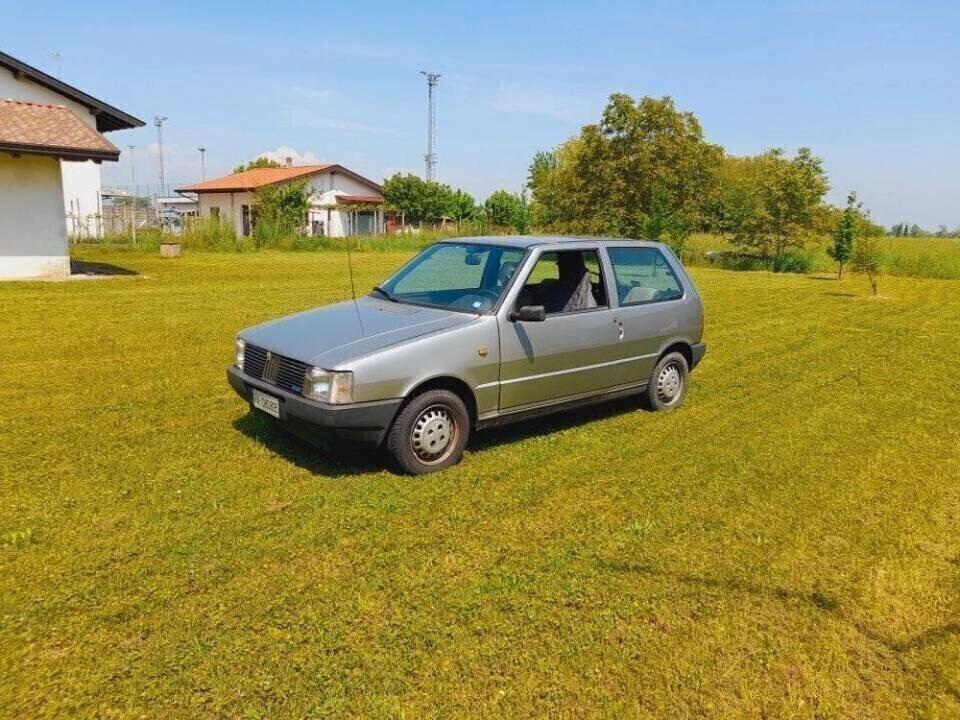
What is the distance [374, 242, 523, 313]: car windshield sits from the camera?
5.51 m

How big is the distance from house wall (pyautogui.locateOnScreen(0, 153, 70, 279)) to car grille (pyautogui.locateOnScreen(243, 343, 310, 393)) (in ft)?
46.7

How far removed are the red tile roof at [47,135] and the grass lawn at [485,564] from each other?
10216 mm

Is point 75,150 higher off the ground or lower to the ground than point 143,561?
higher

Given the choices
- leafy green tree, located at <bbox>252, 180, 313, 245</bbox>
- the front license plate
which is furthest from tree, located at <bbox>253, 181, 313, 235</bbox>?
the front license plate

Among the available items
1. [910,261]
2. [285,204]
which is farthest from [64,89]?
[910,261]

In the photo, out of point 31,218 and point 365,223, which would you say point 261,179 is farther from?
point 31,218

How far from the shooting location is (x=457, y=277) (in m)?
6.03

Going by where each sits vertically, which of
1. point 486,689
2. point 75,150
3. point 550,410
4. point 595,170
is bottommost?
point 486,689

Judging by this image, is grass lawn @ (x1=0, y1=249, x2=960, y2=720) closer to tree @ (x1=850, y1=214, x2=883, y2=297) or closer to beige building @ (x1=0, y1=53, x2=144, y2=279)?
beige building @ (x1=0, y1=53, x2=144, y2=279)

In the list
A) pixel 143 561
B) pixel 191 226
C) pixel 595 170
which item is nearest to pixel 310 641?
pixel 143 561

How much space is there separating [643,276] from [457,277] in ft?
6.17

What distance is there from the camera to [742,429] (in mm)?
6402

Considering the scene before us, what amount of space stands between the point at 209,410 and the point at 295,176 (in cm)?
4177

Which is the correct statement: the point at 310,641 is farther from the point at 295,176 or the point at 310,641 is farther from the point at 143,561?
the point at 295,176
